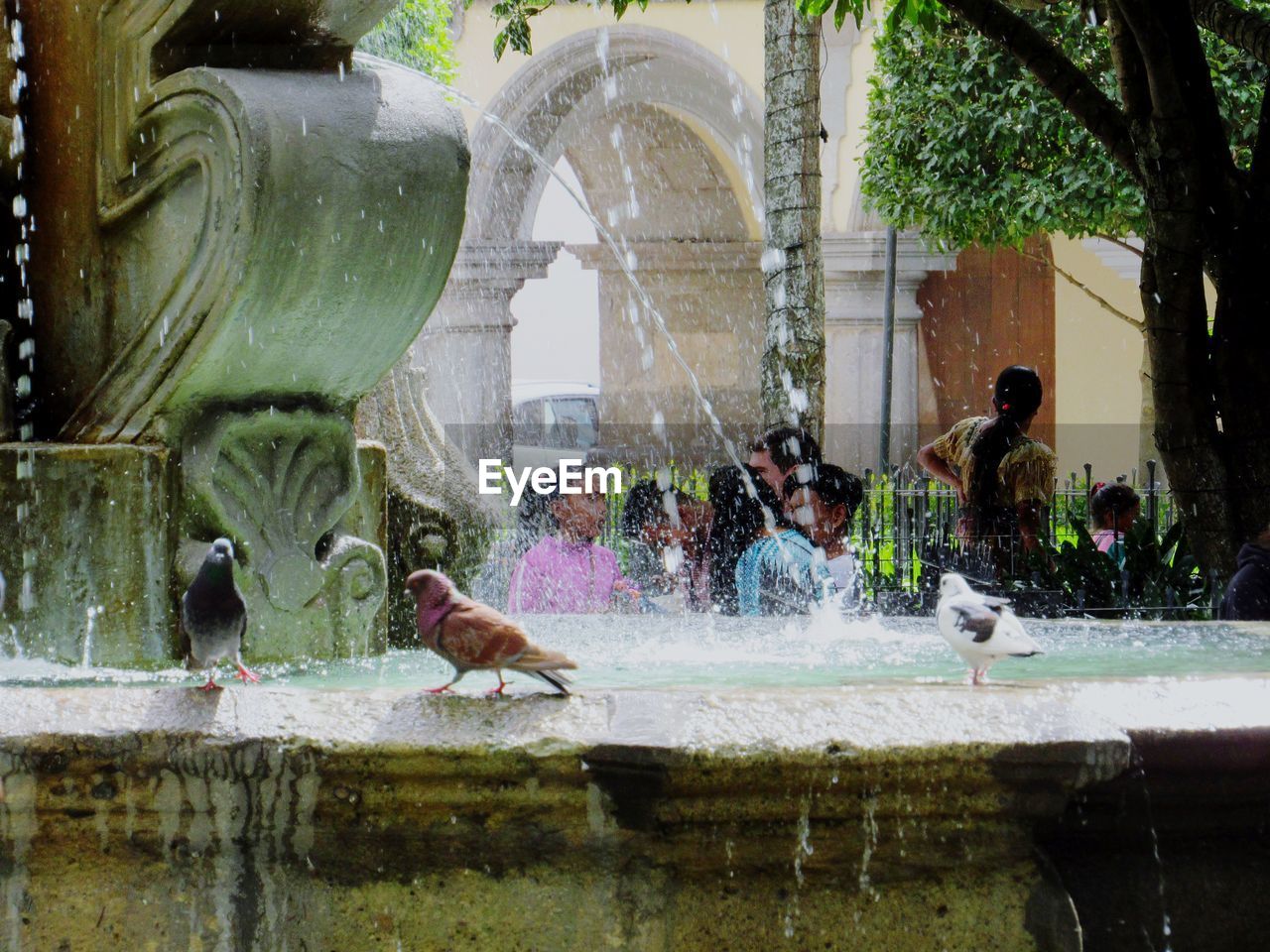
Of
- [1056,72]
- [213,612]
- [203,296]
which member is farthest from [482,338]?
[213,612]

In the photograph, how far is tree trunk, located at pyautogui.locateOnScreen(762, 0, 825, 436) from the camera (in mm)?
9469

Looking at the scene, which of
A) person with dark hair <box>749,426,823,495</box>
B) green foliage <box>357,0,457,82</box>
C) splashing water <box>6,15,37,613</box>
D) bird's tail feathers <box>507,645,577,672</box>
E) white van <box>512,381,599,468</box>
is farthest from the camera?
white van <box>512,381,599,468</box>

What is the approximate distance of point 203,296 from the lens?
3.27m

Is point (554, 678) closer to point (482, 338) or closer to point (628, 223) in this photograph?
point (482, 338)

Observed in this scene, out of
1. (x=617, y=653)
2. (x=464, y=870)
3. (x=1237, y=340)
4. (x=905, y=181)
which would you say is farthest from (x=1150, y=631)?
(x=905, y=181)

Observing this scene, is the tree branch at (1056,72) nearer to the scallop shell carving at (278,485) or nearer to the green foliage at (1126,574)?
the green foliage at (1126,574)

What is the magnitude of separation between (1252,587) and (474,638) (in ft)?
10.4

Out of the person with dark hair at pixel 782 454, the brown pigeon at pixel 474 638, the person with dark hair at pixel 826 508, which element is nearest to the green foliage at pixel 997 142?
the person with dark hair at pixel 782 454

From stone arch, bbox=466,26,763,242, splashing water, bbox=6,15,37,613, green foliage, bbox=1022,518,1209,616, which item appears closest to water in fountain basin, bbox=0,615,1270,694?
splashing water, bbox=6,15,37,613

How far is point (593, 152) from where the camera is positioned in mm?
22156

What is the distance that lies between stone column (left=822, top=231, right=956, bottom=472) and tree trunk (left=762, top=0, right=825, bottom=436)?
28.9 ft

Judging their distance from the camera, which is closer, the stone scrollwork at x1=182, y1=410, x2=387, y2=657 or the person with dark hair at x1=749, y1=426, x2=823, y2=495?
the stone scrollwork at x1=182, y1=410, x2=387, y2=657

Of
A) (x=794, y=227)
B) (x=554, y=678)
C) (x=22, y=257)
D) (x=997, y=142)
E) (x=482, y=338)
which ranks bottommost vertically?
(x=554, y=678)

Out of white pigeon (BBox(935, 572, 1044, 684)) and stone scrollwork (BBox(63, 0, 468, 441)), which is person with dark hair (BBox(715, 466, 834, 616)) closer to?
stone scrollwork (BBox(63, 0, 468, 441))
